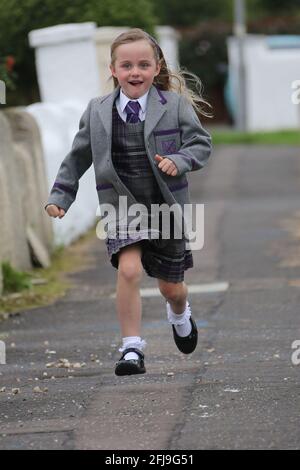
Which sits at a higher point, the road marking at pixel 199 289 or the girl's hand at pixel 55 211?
the road marking at pixel 199 289

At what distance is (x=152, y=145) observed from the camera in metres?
6.21

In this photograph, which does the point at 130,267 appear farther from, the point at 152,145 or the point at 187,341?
the point at 187,341

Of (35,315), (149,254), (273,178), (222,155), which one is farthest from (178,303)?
(222,155)

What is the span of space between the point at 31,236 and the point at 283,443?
5.97 m

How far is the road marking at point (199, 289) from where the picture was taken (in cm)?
965

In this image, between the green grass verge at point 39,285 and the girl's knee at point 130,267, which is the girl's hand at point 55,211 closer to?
the girl's knee at point 130,267

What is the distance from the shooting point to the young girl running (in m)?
6.21

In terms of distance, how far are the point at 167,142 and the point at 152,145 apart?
85mm

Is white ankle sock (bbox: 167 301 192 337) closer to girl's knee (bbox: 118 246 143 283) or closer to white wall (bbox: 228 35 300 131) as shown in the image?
girl's knee (bbox: 118 246 143 283)

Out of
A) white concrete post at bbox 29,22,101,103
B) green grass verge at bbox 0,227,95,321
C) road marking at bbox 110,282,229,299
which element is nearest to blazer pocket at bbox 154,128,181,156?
green grass verge at bbox 0,227,95,321

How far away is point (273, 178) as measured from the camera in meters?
18.2

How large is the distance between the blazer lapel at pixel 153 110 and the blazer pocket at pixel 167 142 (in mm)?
57

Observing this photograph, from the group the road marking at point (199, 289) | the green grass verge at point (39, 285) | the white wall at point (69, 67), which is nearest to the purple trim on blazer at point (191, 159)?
the green grass verge at point (39, 285)
